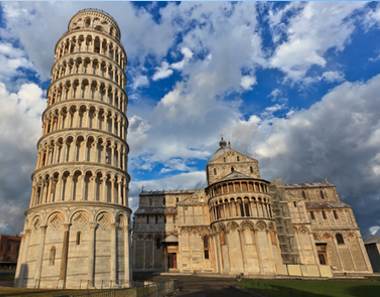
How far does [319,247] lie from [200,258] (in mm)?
24909

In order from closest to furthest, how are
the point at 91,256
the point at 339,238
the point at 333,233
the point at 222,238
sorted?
the point at 91,256
the point at 222,238
the point at 339,238
the point at 333,233

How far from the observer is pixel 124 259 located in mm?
24484

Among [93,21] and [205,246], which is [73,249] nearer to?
[205,246]

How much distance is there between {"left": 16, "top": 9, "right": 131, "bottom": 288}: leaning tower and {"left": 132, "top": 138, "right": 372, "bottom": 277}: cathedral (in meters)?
18.3

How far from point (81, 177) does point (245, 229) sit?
81.5ft

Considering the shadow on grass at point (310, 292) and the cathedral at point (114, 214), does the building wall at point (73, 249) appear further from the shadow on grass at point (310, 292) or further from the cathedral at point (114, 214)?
the shadow on grass at point (310, 292)

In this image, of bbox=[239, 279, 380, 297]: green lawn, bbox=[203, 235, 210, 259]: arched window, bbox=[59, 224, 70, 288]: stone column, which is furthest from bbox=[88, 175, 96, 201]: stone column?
bbox=[203, 235, 210, 259]: arched window

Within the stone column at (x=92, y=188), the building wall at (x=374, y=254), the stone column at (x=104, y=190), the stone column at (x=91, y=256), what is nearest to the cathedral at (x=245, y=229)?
the building wall at (x=374, y=254)

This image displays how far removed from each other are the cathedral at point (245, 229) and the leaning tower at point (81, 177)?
1829 cm

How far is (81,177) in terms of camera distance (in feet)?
82.8

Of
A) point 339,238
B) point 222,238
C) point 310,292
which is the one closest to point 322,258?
point 339,238

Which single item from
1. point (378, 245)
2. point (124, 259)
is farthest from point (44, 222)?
point (378, 245)

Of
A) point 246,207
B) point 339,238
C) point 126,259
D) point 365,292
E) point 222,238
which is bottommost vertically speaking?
point 365,292

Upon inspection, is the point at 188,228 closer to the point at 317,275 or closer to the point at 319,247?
the point at 317,275
